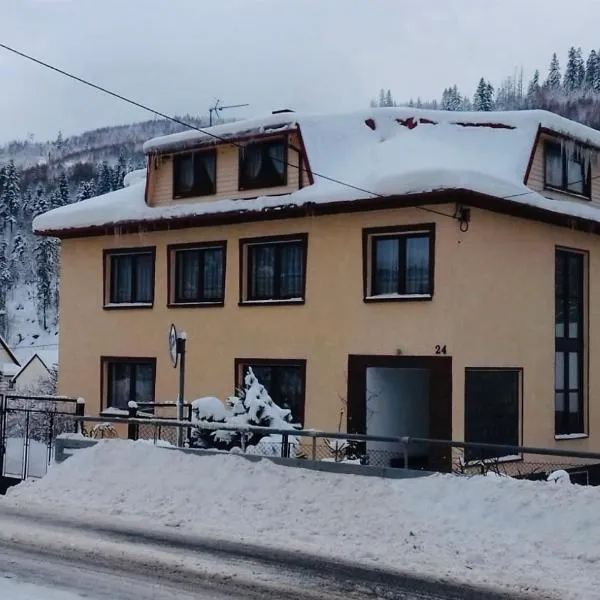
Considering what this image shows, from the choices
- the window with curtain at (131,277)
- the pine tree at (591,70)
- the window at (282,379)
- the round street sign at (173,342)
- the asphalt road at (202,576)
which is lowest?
the asphalt road at (202,576)

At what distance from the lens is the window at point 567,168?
21478mm

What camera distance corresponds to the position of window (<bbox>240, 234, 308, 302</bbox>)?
20.8 m

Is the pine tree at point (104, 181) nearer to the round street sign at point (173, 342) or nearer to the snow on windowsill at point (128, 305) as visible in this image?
the snow on windowsill at point (128, 305)

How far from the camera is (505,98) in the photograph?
400 ft

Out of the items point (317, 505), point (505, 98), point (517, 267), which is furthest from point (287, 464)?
point (505, 98)

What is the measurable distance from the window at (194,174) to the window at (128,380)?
432 centimetres

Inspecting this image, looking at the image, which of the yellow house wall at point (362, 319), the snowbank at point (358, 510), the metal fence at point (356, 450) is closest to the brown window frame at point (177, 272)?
the yellow house wall at point (362, 319)

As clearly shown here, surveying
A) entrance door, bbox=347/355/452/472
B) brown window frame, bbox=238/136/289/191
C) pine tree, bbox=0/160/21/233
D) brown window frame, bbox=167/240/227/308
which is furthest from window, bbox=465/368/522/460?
pine tree, bbox=0/160/21/233

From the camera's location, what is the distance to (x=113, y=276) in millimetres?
24234

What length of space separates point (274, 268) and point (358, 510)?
9.57 metres

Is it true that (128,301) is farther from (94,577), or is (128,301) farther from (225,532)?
(94,577)

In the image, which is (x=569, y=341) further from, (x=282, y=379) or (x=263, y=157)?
(x=263, y=157)

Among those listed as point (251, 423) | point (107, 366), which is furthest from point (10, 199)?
point (251, 423)

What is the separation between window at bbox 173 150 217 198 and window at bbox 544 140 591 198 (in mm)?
7993
